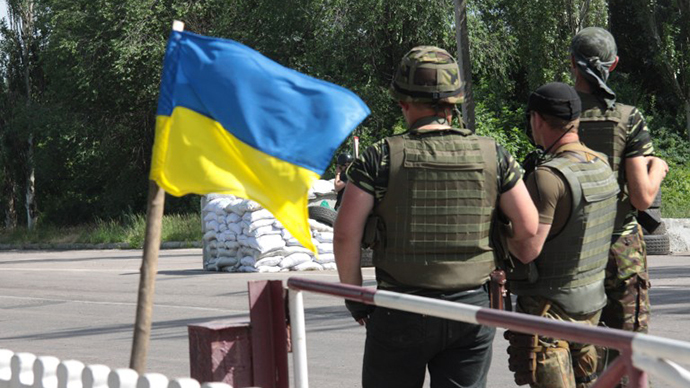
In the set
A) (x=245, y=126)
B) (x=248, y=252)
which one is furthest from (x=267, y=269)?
(x=245, y=126)

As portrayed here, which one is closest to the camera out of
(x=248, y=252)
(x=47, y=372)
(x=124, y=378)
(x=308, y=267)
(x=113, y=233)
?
(x=124, y=378)

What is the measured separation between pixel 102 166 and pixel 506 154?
130 ft

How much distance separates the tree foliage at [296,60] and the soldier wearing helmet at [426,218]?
25900 mm

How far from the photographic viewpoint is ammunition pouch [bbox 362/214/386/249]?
3.72 metres

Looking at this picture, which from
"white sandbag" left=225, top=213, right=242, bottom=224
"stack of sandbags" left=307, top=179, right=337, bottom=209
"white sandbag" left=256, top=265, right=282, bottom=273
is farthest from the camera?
"stack of sandbags" left=307, top=179, right=337, bottom=209

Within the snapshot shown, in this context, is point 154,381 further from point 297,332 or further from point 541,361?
point 541,361

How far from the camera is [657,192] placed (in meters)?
4.82

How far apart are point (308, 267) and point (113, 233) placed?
61.2ft

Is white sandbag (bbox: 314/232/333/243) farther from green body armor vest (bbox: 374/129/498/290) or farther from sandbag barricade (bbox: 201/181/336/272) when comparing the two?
green body armor vest (bbox: 374/129/498/290)

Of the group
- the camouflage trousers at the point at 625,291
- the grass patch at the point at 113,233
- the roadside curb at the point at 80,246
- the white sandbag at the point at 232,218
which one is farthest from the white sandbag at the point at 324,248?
the camouflage trousers at the point at 625,291

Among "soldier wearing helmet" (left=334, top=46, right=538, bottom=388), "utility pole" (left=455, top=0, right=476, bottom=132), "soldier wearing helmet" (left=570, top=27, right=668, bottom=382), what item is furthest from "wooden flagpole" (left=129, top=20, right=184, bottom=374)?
"utility pole" (left=455, top=0, right=476, bottom=132)

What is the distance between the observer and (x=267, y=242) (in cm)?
1698

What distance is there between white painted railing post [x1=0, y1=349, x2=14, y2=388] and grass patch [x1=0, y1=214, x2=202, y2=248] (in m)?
23.3

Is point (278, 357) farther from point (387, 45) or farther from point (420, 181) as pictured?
point (387, 45)
